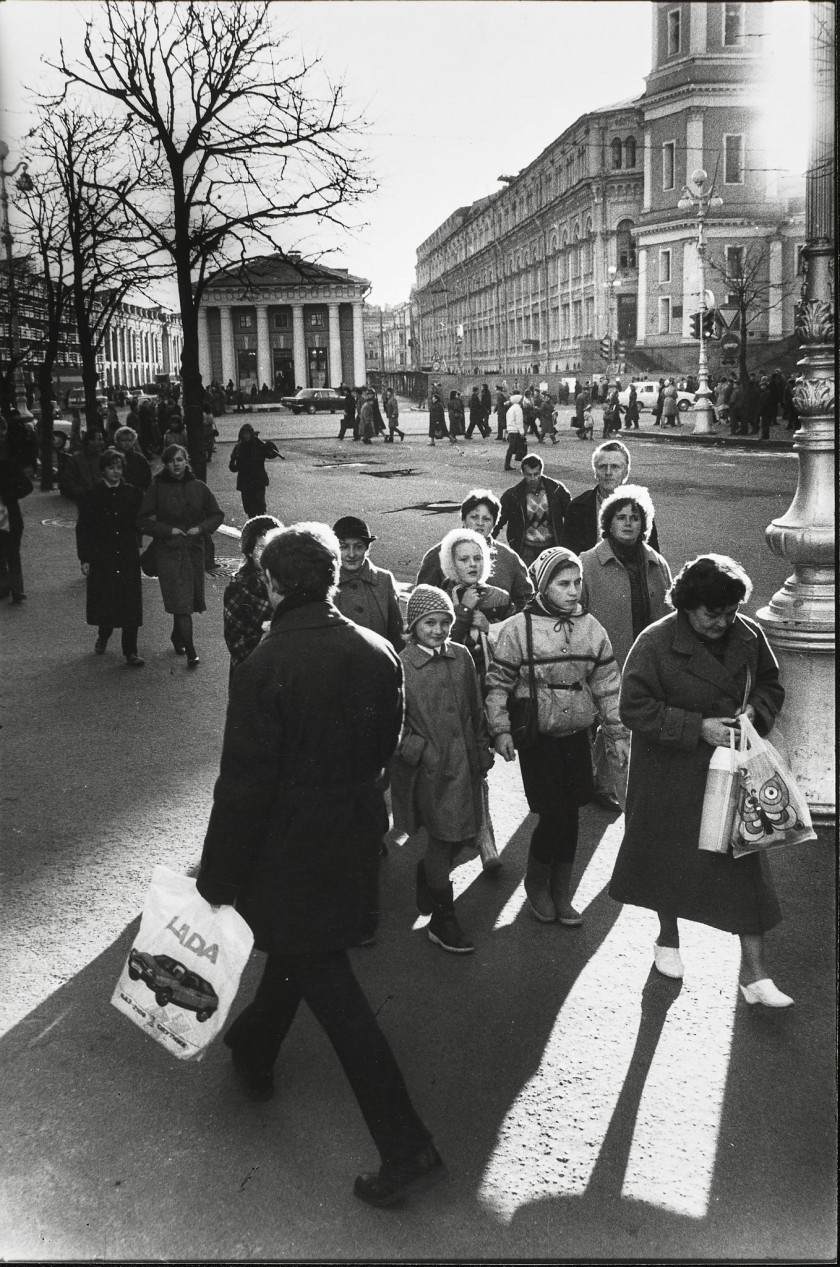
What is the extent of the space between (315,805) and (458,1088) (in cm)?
101

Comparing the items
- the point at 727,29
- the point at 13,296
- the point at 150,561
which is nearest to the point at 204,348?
the point at 13,296

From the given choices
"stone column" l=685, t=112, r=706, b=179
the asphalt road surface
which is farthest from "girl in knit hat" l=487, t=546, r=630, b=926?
"stone column" l=685, t=112, r=706, b=179

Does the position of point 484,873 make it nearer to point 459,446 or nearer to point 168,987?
point 168,987

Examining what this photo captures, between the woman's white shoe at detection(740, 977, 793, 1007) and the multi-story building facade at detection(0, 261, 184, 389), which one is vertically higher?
the multi-story building facade at detection(0, 261, 184, 389)

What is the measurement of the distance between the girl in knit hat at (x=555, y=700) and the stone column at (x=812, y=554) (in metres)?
1.09

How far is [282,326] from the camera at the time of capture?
484 inches

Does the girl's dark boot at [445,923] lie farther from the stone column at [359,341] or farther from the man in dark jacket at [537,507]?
the stone column at [359,341]

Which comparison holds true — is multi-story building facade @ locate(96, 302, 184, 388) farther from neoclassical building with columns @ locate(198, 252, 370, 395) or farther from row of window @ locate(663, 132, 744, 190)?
row of window @ locate(663, 132, 744, 190)

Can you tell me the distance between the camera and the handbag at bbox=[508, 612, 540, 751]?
14.4 ft

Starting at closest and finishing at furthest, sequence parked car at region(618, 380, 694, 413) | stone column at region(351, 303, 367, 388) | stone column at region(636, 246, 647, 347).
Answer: stone column at region(351, 303, 367, 388) → stone column at region(636, 246, 647, 347) → parked car at region(618, 380, 694, 413)

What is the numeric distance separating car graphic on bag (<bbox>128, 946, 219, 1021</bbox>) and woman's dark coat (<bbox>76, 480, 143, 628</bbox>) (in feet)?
20.1

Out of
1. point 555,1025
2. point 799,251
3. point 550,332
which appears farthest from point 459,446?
point 555,1025

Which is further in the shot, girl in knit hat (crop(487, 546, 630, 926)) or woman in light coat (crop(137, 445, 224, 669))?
woman in light coat (crop(137, 445, 224, 669))

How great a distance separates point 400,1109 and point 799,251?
374 cm
